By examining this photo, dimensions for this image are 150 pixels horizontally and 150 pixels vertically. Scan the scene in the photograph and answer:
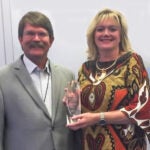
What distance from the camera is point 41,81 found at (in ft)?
4.82

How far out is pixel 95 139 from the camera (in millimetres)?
1501

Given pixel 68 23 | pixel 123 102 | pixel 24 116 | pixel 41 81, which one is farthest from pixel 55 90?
pixel 68 23

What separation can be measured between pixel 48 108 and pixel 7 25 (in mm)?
804

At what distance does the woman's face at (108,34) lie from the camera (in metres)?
1.51

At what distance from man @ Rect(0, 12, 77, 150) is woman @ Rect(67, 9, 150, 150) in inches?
4.2

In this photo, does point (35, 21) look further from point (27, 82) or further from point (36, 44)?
point (27, 82)

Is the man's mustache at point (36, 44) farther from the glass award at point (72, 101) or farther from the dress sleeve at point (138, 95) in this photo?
the dress sleeve at point (138, 95)

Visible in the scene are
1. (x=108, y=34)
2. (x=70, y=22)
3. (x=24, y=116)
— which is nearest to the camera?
(x=24, y=116)

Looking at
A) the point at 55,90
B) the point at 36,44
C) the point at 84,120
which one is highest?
the point at 36,44

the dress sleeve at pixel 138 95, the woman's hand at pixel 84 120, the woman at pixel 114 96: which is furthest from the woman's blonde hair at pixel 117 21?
the woman's hand at pixel 84 120

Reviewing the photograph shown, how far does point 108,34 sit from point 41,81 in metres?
0.37

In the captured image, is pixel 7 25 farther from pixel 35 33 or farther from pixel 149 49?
pixel 149 49

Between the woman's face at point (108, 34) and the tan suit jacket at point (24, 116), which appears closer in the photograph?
the tan suit jacket at point (24, 116)

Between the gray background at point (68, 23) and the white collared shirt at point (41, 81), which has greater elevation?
the gray background at point (68, 23)
